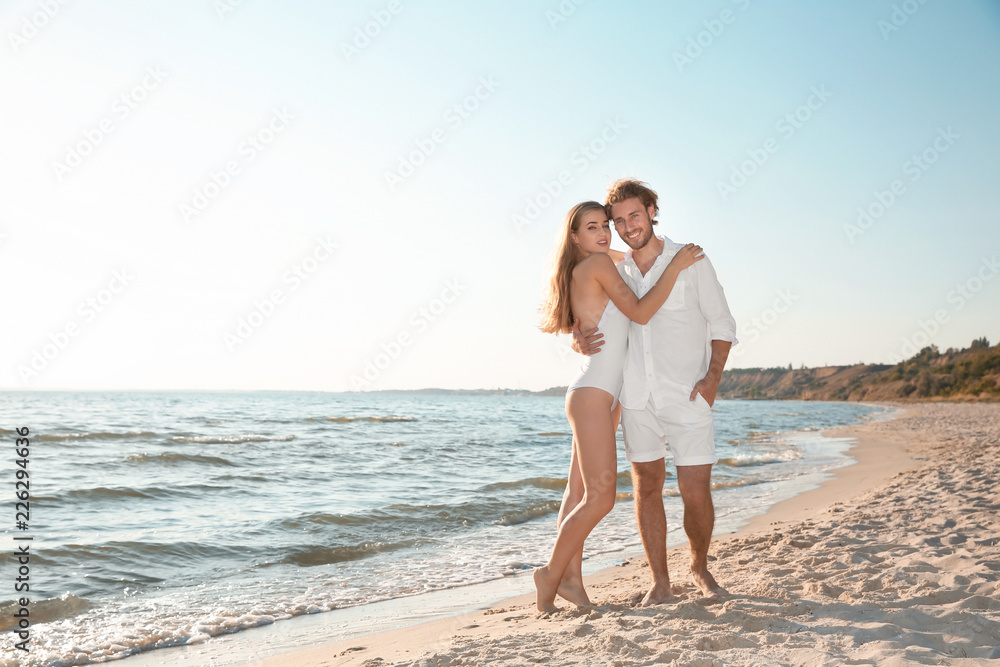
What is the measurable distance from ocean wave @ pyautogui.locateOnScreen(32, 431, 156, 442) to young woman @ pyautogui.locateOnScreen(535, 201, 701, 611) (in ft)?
58.3

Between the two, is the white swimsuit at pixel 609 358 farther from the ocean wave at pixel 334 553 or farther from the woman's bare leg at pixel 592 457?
the ocean wave at pixel 334 553

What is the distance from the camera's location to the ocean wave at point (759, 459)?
13.8 metres

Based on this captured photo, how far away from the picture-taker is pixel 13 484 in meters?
9.30

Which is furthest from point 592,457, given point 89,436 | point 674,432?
point 89,436

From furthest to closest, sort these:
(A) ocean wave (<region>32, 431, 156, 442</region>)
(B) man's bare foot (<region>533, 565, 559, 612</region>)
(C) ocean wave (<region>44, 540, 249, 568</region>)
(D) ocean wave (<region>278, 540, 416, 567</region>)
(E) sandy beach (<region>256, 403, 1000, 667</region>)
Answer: (A) ocean wave (<region>32, 431, 156, 442</region>), (D) ocean wave (<region>278, 540, 416, 567</region>), (C) ocean wave (<region>44, 540, 249, 568</region>), (B) man's bare foot (<region>533, 565, 559, 612</region>), (E) sandy beach (<region>256, 403, 1000, 667</region>)

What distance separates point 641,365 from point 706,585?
1.26 m

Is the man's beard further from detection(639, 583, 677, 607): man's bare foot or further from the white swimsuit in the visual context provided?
detection(639, 583, 677, 607): man's bare foot

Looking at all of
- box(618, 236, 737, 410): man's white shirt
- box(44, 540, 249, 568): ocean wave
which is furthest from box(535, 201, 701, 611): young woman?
box(44, 540, 249, 568): ocean wave

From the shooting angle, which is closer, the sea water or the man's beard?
the man's beard

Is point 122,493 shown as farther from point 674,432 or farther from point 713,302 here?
point 713,302

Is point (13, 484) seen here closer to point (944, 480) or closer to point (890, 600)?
point (890, 600)

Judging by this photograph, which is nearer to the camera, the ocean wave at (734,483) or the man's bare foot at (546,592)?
the man's bare foot at (546,592)

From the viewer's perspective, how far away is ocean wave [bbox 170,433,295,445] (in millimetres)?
17777

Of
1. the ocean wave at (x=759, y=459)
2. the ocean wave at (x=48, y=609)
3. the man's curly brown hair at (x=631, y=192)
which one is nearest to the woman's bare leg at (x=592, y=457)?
the man's curly brown hair at (x=631, y=192)
